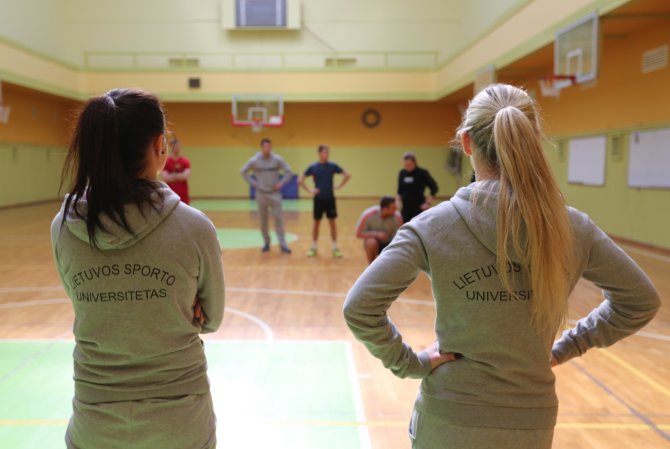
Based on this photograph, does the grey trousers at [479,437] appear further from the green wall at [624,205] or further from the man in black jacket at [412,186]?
the green wall at [624,205]

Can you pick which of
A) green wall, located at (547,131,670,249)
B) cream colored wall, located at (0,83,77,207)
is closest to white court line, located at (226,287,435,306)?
green wall, located at (547,131,670,249)

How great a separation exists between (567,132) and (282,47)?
11665 mm

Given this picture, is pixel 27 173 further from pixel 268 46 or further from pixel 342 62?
pixel 342 62

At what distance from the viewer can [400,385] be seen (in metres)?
4.01

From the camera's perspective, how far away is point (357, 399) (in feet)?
12.3

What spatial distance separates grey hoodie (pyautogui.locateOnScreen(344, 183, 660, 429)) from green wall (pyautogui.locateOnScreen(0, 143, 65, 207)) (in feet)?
57.5

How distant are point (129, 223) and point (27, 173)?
19.5 meters

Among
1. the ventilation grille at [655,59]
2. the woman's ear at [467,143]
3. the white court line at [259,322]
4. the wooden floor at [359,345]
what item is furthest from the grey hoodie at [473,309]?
the ventilation grille at [655,59]

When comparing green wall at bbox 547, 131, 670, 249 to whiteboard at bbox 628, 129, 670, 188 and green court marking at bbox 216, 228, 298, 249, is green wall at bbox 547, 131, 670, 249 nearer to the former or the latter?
whiteboard at bbox 628, 129, 670, 188

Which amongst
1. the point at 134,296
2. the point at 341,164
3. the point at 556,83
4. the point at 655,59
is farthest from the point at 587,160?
the point at 134,296

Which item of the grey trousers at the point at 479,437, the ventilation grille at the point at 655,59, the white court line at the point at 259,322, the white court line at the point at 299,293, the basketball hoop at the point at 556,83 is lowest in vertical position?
the white court line at the point at 299,293

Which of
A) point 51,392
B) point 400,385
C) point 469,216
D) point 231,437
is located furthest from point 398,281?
point 51,392

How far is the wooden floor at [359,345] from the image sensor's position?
3412mm

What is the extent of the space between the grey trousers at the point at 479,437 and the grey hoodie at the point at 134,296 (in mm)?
628
